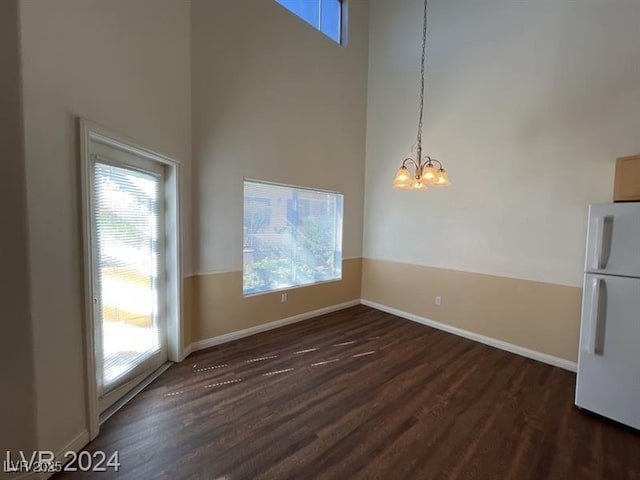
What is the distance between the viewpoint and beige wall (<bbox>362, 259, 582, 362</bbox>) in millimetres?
3240

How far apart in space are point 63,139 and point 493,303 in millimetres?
4637

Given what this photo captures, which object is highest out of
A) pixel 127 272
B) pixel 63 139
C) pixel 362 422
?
pixel 63 139

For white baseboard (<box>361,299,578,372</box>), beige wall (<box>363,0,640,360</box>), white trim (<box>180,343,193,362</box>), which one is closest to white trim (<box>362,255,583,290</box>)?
beige wall (<box>363,0,640,360</box>)

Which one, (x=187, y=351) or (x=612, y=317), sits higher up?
(x=612, y=317)

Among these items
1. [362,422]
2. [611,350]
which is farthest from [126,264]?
[611,350]

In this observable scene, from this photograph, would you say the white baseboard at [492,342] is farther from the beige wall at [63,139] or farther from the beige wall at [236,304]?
the beige wall at [63,139]

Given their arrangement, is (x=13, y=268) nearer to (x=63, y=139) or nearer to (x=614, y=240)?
(x=63, y=139)

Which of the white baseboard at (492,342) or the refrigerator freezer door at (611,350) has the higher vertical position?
the refrigerator freezer door at (611,350)

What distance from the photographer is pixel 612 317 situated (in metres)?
2.29

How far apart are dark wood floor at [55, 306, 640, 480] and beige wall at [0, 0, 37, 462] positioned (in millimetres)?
607

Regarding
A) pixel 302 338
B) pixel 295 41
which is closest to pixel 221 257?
pixel 302 338

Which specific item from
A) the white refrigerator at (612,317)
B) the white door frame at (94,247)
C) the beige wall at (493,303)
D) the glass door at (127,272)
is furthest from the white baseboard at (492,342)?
the glass door at (127,272)

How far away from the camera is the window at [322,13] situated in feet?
14.0

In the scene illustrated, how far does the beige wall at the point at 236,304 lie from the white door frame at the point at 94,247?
32 centimetres
